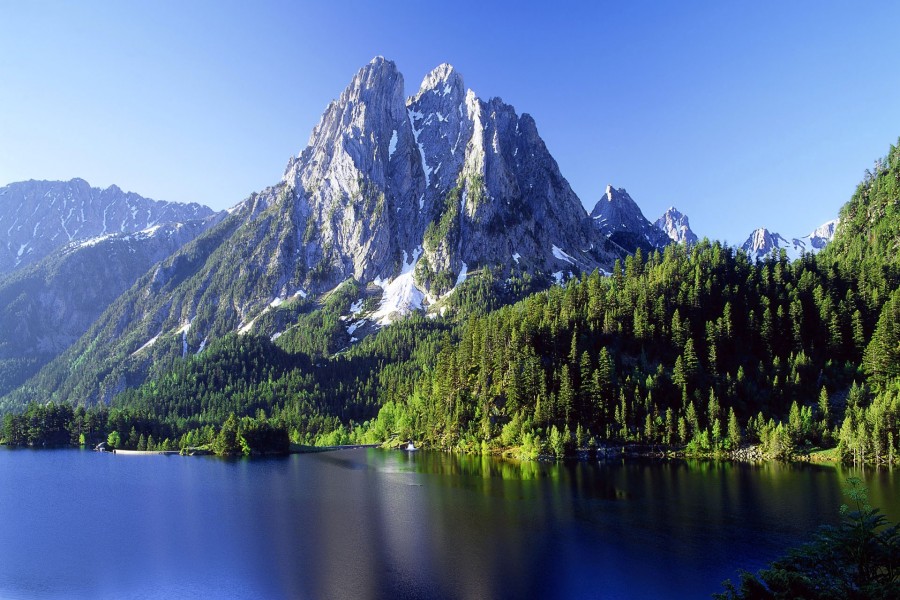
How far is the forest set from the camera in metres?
122

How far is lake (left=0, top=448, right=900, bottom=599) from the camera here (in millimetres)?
48188

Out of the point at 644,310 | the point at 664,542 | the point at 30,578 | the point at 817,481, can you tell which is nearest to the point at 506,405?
the point at 644,310

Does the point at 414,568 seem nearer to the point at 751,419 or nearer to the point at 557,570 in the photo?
the point at 557,570

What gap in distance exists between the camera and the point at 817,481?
286 feet

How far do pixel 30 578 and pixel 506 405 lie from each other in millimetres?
100718

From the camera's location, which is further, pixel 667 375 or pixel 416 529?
pixel 667 375

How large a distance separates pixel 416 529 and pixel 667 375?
90217 millimetres

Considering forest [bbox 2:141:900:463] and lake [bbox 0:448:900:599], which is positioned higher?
forest [bbox 2:141:900:463]

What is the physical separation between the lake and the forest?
51.1 feet

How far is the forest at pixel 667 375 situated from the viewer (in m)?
122

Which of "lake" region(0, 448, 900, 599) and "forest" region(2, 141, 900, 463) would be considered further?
"forest" region(2, 141, 900, 463)

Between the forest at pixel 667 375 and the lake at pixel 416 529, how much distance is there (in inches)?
613

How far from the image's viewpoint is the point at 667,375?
134 m

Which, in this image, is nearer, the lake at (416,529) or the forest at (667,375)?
the lake at (416,529)
